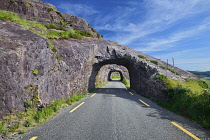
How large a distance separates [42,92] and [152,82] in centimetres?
1007

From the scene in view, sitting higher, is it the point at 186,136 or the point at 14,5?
the point at 14,5

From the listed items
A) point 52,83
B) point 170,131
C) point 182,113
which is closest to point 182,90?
A: point 182,113

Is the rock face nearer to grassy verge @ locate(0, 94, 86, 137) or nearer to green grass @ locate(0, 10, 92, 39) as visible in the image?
green grass @ locate(0, 10, 92, 39)

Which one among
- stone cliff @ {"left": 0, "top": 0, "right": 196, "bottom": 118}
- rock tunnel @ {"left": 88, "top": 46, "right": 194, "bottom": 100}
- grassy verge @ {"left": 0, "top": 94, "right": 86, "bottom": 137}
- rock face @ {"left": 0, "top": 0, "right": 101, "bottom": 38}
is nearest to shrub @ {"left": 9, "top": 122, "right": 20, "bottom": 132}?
grassy verge @ {"left": 0, "top": 94, "right": 86, "bottom": 137}

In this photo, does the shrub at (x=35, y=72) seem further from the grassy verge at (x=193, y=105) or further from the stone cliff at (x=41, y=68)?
the grassy verge at (x=193, y=105)

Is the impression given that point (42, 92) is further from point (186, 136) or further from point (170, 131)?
point (186, 136)

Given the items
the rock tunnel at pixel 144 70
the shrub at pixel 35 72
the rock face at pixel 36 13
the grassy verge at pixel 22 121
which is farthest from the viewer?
the rock face at pixel 36 13

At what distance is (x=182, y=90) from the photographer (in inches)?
348

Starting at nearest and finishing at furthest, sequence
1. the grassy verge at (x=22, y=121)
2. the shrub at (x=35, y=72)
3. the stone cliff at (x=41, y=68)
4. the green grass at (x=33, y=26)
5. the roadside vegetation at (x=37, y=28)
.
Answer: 1. the grassy verge at (x=22, y=121)
2. the stone cliff at (x=41, y=68)
3. the shrub at (x=35, y=72)
4. the roadside vegetation at (x=37, y=28)
5. the green grass at (x=33, y=26)

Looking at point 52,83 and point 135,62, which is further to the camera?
point 135,62

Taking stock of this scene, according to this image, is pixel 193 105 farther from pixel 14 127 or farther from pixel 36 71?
pixel 36 71

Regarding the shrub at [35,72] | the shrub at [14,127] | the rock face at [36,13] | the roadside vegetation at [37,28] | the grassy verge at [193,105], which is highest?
the rock face at [36,13]

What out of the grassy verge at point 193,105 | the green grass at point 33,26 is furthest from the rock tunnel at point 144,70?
the green grass at point 33,26

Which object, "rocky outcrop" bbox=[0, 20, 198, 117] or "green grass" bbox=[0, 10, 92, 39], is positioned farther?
"green grass" bbox=[0, 10, 92, 39]
